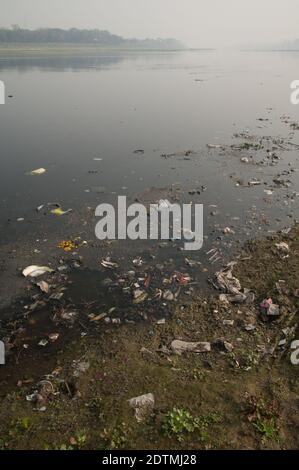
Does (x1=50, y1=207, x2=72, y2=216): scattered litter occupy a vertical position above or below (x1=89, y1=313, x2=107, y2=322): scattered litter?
above

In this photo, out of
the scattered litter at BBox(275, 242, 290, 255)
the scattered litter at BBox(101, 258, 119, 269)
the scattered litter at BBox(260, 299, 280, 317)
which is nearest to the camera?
the scattered litter at BBox(260, 299, 280, 317)

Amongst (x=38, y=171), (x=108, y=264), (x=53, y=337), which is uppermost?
(x=38, y=171)

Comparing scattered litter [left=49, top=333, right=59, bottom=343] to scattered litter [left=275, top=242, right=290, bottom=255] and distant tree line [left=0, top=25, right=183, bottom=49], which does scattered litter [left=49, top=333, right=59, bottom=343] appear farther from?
distant tree line [left=0, top=25, right=183, bottom=49]

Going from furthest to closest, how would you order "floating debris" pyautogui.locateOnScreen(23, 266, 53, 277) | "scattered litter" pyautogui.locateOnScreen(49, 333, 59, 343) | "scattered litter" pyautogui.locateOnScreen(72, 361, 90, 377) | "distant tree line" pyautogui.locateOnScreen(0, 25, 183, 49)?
"distant tree line" pyautogui.locateOnScreen(0, 25, 183, 49)
"floating debris" pyautogui.locateOnScreen(23, 266, 53, 277)
"scattered litter" pyautogui.locateOnScreen(49, 333, 59, 343)
"scattered litter" pyautogui.locateOnScreen(72, 361, 90, 377)

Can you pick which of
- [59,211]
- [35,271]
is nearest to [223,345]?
[35,271]

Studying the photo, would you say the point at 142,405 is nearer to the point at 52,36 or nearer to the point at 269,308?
the point at 269,308

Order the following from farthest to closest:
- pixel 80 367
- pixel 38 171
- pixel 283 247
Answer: pixel 38 171
pixel 283 247
pixel 80 367

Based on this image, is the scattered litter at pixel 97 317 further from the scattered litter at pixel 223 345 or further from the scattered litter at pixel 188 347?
the scattered litter at pixel 223 345

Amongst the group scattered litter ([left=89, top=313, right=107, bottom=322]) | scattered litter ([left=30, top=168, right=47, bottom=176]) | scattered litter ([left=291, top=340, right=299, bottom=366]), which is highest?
scattered litter ([left=30, top=168, right=47, bottom=176])

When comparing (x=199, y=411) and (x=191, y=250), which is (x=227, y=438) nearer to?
(x=199, y=411)

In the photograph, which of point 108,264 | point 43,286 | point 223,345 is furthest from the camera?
point 108,264

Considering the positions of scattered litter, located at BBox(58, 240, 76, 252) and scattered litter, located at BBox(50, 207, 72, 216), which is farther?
scattered litter, located at BBox(50, 207, 72, 216)

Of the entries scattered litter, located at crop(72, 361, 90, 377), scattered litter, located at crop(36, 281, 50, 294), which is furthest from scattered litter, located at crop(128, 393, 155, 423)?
scattered litter, located at crop(36, 281, 50, 294)

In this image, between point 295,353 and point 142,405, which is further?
point 295,353
